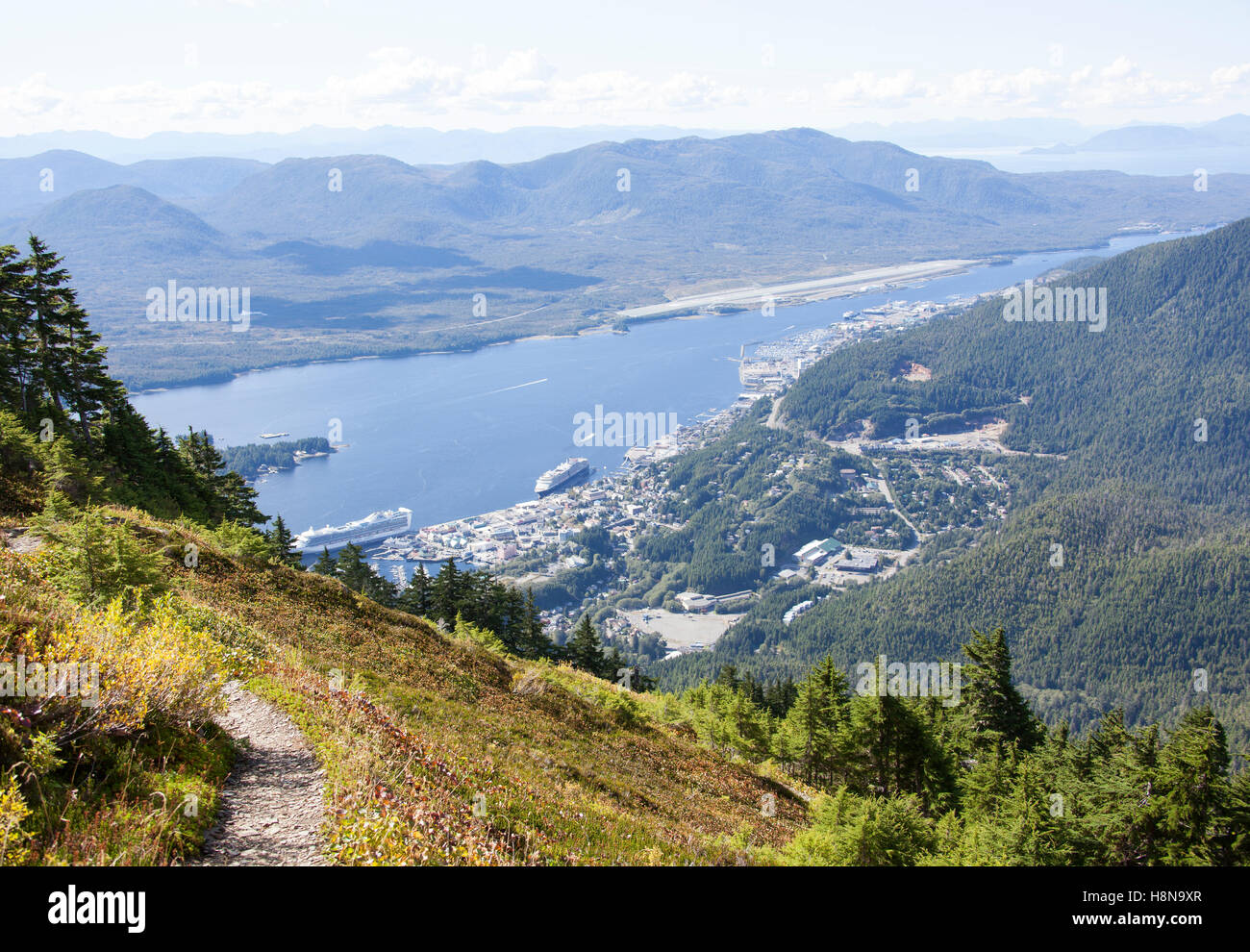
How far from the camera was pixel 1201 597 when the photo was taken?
353 feet

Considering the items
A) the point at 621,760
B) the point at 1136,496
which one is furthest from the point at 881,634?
the point at 621,760

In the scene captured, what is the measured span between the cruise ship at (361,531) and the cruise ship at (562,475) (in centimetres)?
2591

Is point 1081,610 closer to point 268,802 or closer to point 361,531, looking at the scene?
point 361,531

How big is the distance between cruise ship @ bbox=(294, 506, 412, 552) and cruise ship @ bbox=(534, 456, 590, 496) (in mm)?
25906

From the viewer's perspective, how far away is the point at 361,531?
102 meters

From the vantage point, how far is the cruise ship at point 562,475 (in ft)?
427

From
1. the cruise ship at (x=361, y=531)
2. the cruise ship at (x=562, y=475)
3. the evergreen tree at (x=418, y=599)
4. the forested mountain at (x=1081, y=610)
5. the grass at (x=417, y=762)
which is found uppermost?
the grass at (x=417, y=762)

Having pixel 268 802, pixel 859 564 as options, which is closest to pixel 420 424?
pixel 859 564

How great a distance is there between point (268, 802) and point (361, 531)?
10050cm

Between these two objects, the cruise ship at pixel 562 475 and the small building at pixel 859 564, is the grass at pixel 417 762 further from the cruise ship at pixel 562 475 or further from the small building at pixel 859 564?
the small building at pixel 859 564

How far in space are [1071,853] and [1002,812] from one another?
1977 mm

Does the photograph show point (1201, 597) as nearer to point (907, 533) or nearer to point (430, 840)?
point (907, 533)

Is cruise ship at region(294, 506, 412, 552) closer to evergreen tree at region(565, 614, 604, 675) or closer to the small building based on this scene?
evergreen tree at region(565, 614, 604, 675)

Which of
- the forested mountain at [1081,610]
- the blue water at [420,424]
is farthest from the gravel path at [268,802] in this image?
the blue water at [420,424]
